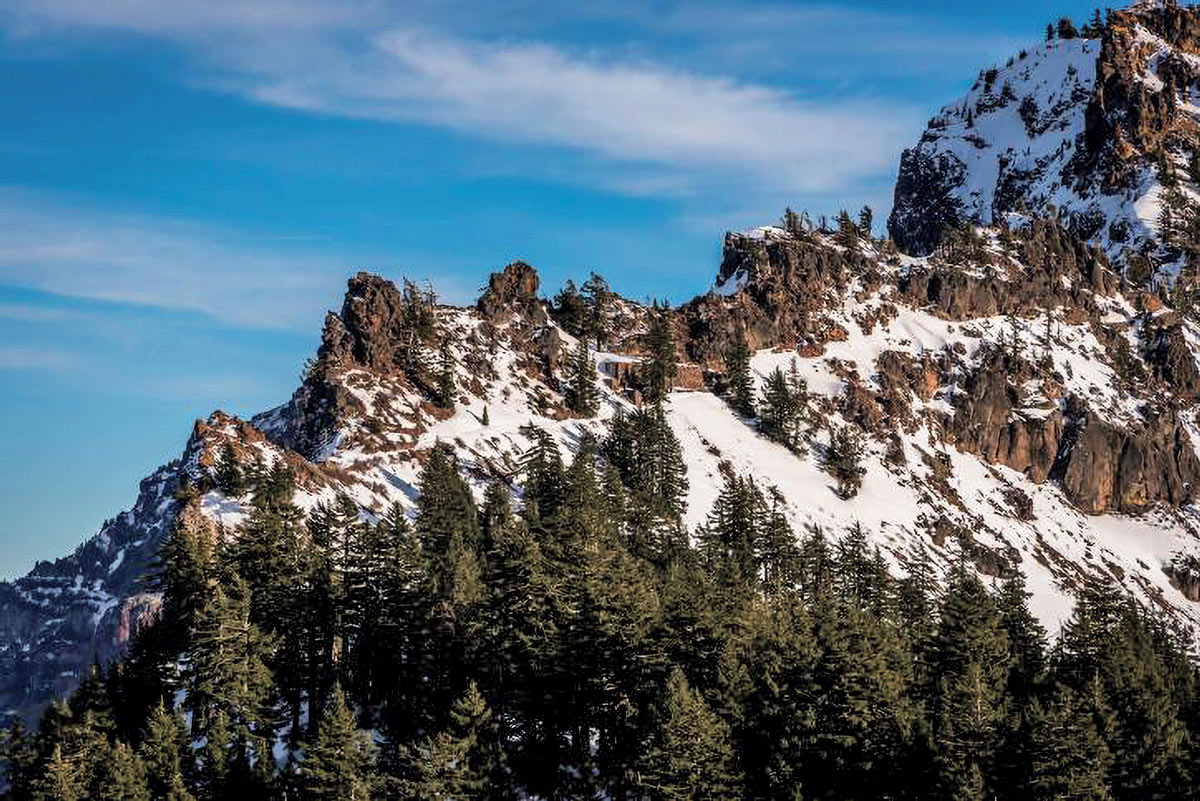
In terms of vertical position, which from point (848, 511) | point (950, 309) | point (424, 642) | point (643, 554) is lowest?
point (424, 642)

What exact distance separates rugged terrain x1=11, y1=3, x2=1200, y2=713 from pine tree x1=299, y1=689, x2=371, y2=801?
48.9 m

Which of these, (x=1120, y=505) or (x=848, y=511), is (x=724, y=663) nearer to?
(x=848, y=511)

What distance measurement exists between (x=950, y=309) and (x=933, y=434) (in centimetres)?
3318

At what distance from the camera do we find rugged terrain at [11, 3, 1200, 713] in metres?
125

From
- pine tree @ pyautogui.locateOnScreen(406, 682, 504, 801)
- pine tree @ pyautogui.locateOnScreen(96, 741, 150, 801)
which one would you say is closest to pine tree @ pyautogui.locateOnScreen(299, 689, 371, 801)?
pine tree @ pyautogui.locateOnScreen(406, 682, 504, 801)

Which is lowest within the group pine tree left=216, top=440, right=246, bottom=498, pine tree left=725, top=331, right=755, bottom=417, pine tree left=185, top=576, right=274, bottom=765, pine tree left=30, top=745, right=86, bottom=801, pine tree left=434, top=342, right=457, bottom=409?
pine tree left=30, top=745, right=86, bottom=801

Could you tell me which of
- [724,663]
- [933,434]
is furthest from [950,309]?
[724,663]

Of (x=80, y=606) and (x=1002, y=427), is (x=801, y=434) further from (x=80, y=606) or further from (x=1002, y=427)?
(x=80, y=606)

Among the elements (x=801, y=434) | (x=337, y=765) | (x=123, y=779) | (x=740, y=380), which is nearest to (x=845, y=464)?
(x=801, y=434)

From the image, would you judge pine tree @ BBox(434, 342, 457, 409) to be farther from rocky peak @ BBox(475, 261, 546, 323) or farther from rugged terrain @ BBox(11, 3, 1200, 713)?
rocky peak @ BBox(475, 261, 546, 323)

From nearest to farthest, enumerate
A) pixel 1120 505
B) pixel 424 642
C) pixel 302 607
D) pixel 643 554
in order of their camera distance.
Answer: pixel 424 642, pixel 302 607, pixel 643 554, pixel 1120 505

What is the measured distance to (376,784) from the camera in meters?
50.0

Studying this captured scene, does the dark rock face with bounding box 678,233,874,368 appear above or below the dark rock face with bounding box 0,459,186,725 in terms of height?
above

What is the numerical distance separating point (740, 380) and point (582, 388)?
87.6ft
